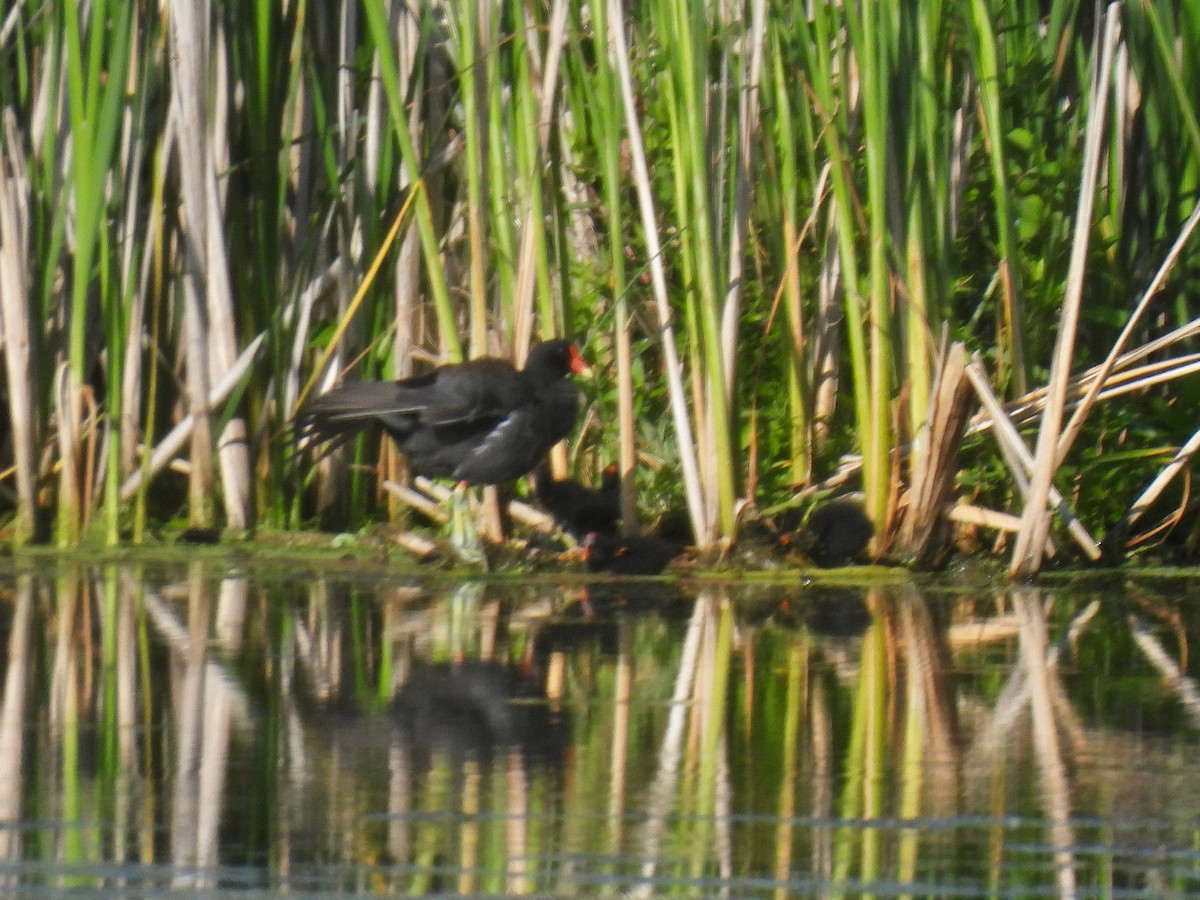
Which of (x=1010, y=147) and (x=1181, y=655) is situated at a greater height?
(x=1010, y=147)

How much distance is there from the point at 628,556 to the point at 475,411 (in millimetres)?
687

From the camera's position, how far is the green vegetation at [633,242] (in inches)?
253

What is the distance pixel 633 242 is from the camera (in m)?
7.03

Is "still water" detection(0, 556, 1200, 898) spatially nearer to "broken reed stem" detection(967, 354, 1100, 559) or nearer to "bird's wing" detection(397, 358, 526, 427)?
"broken reed stem" detection(967, 354, 1100, 559)

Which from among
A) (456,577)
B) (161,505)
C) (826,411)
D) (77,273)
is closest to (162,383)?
(161,505)

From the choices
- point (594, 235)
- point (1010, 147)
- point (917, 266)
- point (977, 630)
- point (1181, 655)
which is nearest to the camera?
point (1181, 655)

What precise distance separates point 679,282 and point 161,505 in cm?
215

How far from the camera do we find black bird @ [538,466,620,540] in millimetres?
6777

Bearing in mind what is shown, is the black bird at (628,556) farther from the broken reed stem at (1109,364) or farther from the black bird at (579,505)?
the broken reed stem at (1109,364)

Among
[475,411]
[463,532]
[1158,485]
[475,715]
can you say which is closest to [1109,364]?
[1158,485]

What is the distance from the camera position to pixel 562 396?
6.68 metres

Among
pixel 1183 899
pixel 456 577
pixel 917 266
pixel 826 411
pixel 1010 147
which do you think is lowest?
pixel 1183 899

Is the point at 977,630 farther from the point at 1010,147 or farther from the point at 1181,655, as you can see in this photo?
the point at 1010,147

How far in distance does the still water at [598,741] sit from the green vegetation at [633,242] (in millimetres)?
802
